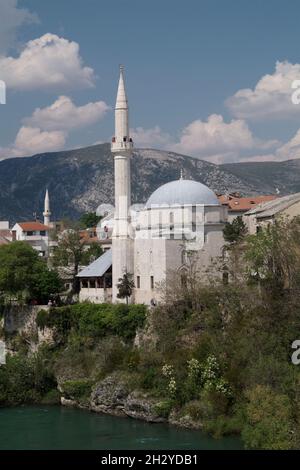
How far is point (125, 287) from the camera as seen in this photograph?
47.9 meters

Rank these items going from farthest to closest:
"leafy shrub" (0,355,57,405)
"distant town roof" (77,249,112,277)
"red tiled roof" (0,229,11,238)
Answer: "red tiled roof" (0,229,11,238), "distant town roof" (77,249,112,277), "leafy shrub" (0,355,57,405)

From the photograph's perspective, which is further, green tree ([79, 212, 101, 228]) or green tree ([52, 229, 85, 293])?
green tree ([79, 212, 101, 228])

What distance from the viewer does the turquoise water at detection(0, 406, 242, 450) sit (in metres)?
34.3

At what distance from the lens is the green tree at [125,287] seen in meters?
47.9

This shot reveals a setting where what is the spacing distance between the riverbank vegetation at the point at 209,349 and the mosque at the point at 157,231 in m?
1.39

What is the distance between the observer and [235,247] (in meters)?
44.7

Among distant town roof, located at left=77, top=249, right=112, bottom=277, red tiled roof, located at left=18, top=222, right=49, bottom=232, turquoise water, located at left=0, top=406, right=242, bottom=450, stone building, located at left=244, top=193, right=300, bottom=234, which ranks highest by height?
red tiled roof, located at left=18, top=222, right=49, bottom=232

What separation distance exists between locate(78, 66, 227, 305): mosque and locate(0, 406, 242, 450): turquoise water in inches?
357

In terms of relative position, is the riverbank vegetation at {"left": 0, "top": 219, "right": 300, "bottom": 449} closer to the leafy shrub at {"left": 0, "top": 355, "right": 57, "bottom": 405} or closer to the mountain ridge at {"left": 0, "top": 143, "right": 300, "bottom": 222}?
the leafy shrub at {"left": 0, "top": 355, "right": 57, "bottom": 405}

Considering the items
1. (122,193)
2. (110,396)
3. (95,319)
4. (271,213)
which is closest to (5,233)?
(122,193)

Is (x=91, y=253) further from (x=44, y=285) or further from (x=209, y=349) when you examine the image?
(x=209, y=349)

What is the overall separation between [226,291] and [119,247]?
939 centimetres

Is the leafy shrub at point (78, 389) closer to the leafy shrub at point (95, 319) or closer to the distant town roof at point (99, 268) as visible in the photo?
the leafy shrub at point (95, 319)

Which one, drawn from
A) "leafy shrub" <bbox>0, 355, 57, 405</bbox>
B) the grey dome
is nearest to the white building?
the grey dome
